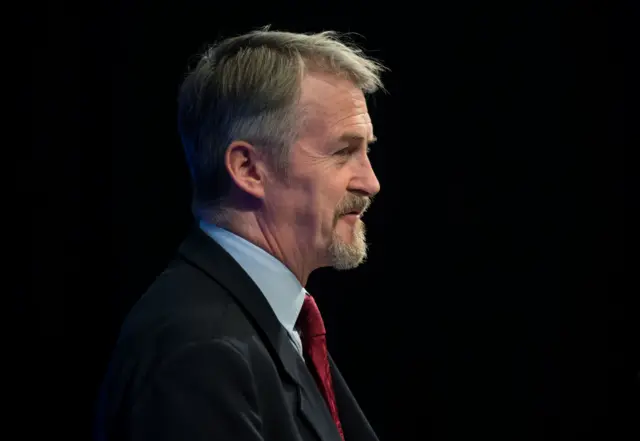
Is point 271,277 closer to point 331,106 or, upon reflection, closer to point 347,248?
point 347,248

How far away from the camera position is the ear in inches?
52.9

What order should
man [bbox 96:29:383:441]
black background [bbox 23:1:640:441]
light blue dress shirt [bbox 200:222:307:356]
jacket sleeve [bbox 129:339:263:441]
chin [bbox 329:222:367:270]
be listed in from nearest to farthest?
1. jacket sleeve [bbox 129:339:263:441]
2. man [bbox 96:29:383:441]
3. light blue dress shirt [bbox 200:222:307:356]
4. chin [bbox 329:222:367:270]
5. black background [bbox 23:1:640:441]

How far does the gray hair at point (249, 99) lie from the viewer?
1.35m

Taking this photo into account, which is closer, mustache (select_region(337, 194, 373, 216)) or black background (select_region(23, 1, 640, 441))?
→ mustache (select_region(337, 194, 373, 216))

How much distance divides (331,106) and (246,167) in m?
0.18

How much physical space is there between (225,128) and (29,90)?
77 cm

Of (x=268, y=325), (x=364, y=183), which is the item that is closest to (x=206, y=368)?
(x=268, y=325)

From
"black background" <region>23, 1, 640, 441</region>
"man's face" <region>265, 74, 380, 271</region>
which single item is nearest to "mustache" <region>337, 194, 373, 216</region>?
"man's face" <region>265, 74, 380, 271</region>

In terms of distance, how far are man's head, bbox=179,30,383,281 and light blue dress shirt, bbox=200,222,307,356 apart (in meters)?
0.03

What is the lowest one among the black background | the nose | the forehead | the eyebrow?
the black background

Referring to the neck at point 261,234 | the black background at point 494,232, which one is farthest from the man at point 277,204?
the black background at point 494,232

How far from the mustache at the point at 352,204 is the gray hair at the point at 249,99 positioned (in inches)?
4.9

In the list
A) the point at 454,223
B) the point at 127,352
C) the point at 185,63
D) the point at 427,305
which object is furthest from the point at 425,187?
the point at 127,352

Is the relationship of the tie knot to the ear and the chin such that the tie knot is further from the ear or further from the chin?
the ear
